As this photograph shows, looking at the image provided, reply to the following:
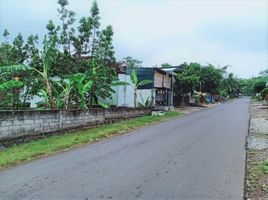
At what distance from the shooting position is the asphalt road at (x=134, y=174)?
22.5 ft

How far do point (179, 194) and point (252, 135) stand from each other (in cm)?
1130

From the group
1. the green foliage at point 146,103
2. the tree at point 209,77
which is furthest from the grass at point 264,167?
the tree at point 209,77

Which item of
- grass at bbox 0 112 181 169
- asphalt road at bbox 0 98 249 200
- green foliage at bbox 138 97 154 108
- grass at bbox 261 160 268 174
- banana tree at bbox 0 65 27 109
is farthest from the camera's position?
green foliage at bbox 138 97 154 108

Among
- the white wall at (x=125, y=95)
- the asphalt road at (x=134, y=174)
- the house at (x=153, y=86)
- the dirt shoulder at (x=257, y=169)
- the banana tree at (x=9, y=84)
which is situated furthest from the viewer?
the house at (x=153, y=86)

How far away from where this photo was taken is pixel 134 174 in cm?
847

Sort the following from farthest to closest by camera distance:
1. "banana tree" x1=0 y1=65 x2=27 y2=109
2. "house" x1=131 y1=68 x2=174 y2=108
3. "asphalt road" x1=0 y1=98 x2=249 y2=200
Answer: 1. "house" x1=131 y1=68 x2=174 y2=108
2. "banana tree" x1=0 y1=65 x2=27 y2=109
3. "asphalt road" x1=0 y1=98 x2=249 y2=200

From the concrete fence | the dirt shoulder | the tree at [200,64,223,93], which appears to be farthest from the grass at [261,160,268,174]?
the tree at [200,64,223,93]

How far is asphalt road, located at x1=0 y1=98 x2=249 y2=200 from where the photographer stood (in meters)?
6.85

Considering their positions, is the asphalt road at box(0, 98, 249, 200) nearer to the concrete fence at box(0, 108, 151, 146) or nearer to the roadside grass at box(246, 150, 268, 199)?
the roadside grass at box(246, 150, 268, 199)

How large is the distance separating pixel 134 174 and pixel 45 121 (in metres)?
7.99

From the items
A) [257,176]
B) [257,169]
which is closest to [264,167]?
[257,169]

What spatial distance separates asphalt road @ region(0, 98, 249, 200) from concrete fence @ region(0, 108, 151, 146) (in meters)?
2.66

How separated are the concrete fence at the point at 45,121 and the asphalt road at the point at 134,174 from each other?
2656 mm

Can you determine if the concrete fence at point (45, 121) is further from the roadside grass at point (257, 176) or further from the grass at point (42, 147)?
the roadside grass at point (257, 176)
